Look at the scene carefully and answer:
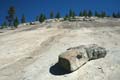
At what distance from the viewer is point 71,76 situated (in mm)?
21594

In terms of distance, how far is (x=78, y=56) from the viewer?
75.2ft

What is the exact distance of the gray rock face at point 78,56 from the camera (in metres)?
22.2

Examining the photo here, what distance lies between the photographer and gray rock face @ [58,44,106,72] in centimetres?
2220

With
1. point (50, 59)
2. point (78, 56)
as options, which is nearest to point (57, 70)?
point (78, 56)

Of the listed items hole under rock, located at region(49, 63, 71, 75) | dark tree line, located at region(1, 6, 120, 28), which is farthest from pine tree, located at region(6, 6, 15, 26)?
hole under rock, located at region(49, 63, 71, 75)

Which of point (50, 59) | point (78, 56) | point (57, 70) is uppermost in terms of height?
point (78, 56)

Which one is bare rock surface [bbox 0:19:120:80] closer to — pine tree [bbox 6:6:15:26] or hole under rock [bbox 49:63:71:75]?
hole under rock [bbox 49:63:71:75]

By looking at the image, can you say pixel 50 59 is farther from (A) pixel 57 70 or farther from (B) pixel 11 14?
(B) pixel 11 14

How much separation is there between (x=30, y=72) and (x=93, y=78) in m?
6.89

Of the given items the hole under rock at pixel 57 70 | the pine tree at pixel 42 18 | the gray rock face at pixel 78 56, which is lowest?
the hole under rock at pixel 57 70

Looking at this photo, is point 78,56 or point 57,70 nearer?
point 78,56

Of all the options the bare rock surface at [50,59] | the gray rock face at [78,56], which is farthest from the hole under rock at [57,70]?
the gray rock face at [78,56]

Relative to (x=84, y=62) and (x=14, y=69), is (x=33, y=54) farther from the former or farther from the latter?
(x=84, y=62)

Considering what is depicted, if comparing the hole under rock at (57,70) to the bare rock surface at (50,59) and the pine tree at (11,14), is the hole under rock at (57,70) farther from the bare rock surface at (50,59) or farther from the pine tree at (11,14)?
the pine tree at (11,14)
